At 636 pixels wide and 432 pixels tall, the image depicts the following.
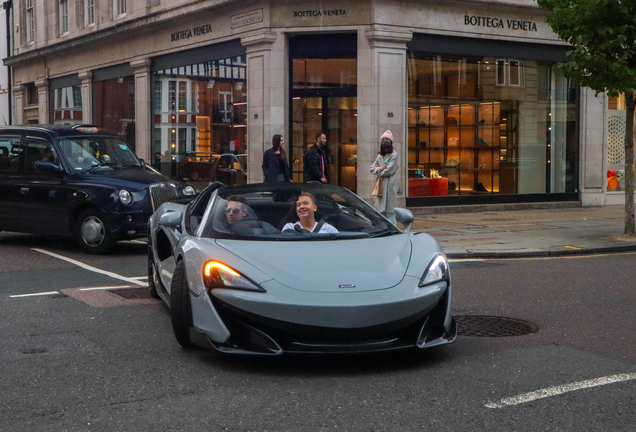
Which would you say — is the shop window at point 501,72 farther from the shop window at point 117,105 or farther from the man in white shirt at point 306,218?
the man in white shirt at point 306,218

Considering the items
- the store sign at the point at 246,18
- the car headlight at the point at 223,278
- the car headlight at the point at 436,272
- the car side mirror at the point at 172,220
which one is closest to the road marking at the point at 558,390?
the car headlight at the point at 436,272

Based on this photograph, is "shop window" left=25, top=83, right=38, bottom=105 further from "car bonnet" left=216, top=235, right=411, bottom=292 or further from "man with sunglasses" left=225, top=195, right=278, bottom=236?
"car bonnet" left=216, top=235, right=411, bottom=292

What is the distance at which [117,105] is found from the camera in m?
28.1

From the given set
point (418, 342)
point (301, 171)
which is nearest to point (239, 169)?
point (301, 171)

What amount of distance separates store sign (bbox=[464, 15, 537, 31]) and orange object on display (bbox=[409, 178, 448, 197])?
13.3 feet

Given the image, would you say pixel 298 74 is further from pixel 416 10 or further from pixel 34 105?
pixel 34 105

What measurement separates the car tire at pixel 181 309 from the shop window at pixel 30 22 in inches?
1262

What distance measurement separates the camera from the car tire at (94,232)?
12.3 m

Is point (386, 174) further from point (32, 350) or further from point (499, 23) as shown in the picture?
point (32, 350)

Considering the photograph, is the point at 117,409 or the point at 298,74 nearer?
the point at 117,409

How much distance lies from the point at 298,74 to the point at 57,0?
16184 mm

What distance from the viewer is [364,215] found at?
6918 millimetres

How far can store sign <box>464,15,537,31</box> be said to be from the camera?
21.2 meters

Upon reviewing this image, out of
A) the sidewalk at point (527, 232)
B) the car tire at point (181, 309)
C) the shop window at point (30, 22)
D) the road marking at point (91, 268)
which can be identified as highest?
the shop window at point (30, 22)
